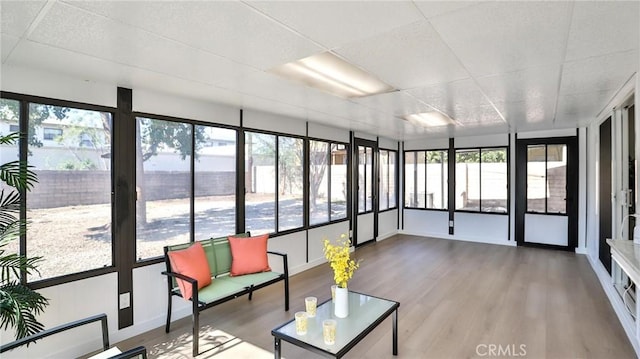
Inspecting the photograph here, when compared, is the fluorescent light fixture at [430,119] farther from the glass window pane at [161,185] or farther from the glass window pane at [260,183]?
the glass window pane at [161,185]

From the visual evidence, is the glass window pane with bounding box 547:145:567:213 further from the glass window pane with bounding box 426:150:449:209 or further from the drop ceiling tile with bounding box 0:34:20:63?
the drop ceiling tile with bounding box 0:34:20:63

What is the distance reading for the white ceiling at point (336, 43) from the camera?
170cm

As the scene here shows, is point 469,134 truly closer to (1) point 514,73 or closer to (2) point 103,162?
(1) point 514,73

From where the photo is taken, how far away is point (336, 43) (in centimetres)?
215

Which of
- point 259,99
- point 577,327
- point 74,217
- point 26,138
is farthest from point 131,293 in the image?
point 577,327

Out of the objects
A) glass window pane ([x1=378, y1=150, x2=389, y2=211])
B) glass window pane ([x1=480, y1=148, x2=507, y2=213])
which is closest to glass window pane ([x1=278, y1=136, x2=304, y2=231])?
glass window pane ([x1=378, y1=150, x2=389, y2=211])

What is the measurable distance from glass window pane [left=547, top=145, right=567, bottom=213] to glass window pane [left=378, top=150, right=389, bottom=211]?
3.21 meters

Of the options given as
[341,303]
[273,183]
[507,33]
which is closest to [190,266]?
[341,303]

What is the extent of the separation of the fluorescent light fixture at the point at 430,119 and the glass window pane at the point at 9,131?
4.28 metres

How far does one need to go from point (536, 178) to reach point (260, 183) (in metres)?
5.60

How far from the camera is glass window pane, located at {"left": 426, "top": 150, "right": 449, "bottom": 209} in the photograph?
306 inches

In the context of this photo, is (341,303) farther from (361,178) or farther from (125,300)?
(361,178)

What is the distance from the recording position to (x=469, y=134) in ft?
22.9

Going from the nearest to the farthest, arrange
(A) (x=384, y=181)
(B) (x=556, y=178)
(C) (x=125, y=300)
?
A: (C) (x=125, y=300) → (B) (x=556, y=178) → (A) (x=384, y=181)
